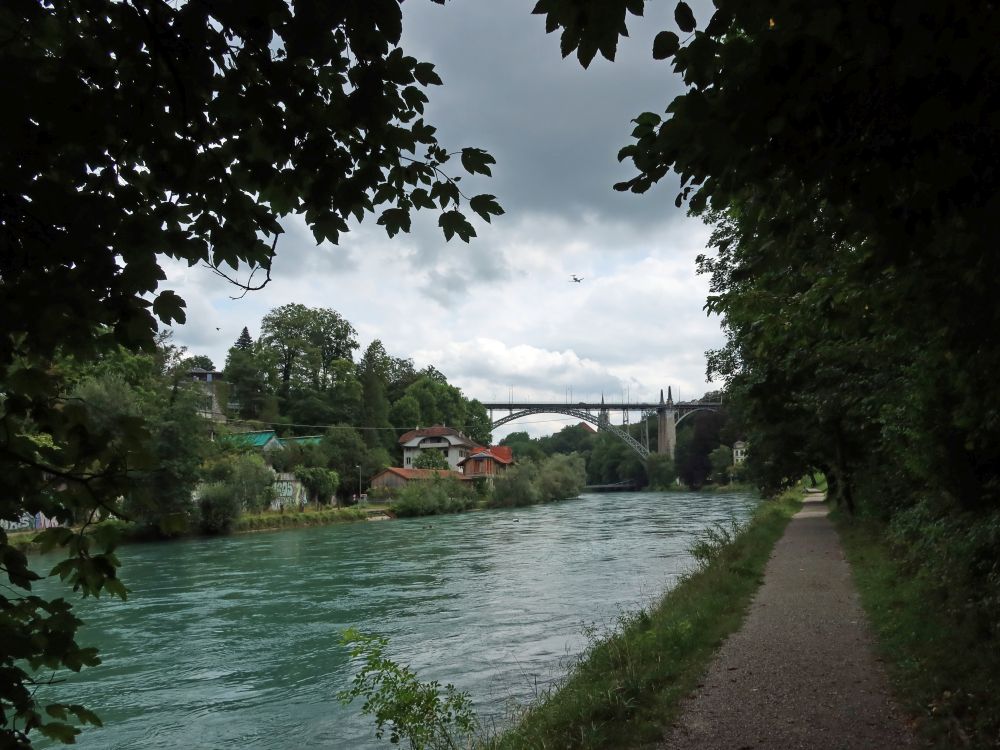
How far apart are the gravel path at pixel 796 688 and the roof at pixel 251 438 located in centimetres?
4590

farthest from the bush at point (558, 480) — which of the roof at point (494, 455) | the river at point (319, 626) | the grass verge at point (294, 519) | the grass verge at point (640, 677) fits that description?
the grass verge at point (640, 677)

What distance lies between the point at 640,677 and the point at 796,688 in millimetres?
1275

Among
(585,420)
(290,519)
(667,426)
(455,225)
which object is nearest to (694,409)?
(667,426)

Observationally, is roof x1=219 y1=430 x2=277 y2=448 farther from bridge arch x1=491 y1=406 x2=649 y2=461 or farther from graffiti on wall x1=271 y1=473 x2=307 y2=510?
bridge arch x1=491 y1=406 x2=649 y2=461

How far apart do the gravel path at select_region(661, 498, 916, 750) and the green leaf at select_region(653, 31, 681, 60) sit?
4.11m

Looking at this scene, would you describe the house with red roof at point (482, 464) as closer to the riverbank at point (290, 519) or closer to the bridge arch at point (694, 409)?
the bridge arch at point (694, 409)

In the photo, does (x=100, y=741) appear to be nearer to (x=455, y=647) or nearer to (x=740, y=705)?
(x=455, y=647)

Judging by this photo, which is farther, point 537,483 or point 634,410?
point 634,410

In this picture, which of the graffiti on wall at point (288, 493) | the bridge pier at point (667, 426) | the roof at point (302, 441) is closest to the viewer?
the graffiti on wall at point (288, 493)

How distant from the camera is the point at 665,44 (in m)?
2.82

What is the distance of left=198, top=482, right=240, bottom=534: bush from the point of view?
40344mm

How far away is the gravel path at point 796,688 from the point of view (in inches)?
197

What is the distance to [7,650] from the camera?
7.70 feet

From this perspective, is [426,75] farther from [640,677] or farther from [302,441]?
[302,441]
